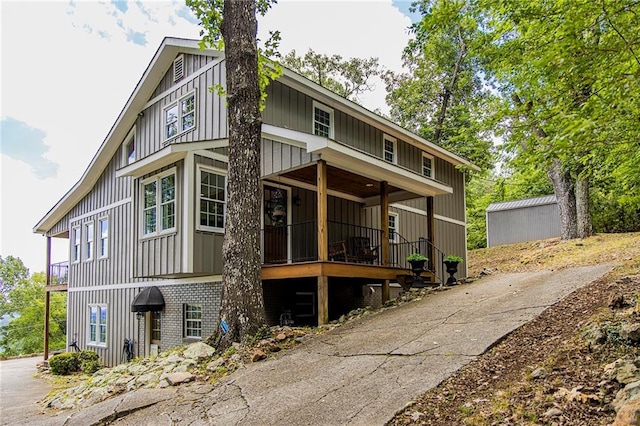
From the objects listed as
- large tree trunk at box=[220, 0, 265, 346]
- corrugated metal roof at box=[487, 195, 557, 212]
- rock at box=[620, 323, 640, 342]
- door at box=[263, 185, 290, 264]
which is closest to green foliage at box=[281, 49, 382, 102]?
corrugated metal roof at box=[487, 195, 557, 212]

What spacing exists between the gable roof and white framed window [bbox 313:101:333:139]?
19 centimetres

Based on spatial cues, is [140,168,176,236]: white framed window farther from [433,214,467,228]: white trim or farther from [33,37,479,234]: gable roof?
[433,214,467,228]: white trim

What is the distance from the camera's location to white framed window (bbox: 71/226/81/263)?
17234mm

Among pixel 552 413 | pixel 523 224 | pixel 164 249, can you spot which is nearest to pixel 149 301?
pixel 164 249

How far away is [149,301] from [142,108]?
6259mm

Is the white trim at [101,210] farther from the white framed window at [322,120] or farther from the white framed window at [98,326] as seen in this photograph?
the white framed window at [322,120]

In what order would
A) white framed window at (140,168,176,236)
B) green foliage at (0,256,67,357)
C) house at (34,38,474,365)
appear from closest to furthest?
house at (34,38,474,365)
white framed window at (140,168,176,236)
green foliage at (0,256,67,357)

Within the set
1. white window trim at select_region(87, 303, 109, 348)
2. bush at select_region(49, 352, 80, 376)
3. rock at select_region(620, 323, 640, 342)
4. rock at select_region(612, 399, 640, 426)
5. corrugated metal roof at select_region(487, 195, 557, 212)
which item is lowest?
bush at select_region(49, 352, 80, 376)

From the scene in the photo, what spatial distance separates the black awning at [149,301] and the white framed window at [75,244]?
581 cm

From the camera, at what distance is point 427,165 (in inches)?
654

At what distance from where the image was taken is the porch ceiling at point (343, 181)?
36.3 feet

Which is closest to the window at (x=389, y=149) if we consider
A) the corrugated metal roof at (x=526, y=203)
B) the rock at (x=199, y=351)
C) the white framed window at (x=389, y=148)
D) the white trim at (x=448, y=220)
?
the white framed window at (x=389, y=148)

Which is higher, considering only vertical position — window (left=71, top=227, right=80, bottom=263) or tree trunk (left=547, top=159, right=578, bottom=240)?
tree trunk (left=547, top=159, right=578, bottom=240)

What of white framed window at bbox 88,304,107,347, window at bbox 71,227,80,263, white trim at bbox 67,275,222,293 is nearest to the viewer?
white trim at bbox 67,275,222,293
